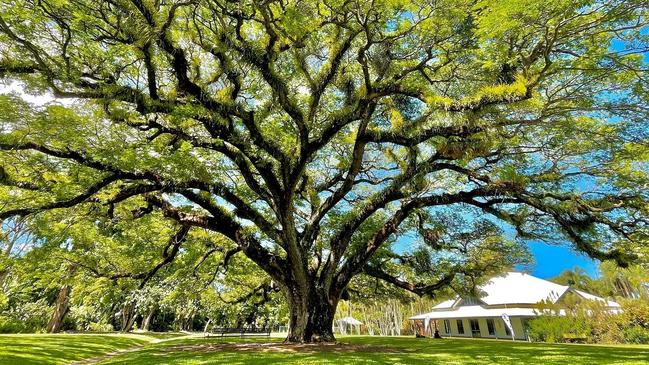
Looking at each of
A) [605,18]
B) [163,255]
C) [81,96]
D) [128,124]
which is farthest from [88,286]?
[605,18]

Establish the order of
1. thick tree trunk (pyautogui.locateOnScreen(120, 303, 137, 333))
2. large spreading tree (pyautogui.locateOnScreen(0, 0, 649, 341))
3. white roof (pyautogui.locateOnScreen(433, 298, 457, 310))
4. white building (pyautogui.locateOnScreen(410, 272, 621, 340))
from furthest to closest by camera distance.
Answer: thick tree trunk (pyautogui.locateOnScreen(120, 303, 137, 333)), white roof (pyautogui.locateOnScreen(433, 298, 457, 310)), white building (pyautogui.locateOnScreen(410, 272, 621, 340)), large spreading tree (pyautogui.locateOnScreen(0, 0, 649, 341))

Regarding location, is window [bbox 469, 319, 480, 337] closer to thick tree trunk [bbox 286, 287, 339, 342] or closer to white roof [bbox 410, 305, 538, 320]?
white roof [bbox 410, 305, 538, 320]

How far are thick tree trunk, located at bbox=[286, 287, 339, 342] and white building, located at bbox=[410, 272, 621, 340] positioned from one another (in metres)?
15.3

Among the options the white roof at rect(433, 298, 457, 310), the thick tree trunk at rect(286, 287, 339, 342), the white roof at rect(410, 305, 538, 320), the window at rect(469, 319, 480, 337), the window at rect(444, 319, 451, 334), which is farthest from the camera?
the window at rect(444, 319, 451, 334)

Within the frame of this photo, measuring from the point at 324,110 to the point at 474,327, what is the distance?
90.2 feet

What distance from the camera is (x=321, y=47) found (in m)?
10.5

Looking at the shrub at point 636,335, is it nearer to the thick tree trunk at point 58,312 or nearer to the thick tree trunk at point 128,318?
the thick tree trunk at point 58,312

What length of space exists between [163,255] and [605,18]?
15.2 metres

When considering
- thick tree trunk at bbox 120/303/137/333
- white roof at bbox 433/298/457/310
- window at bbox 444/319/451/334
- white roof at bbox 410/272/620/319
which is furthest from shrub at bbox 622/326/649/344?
thick tree trunk at bbox 120/303/137/333

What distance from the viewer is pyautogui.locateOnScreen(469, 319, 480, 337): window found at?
3025cm

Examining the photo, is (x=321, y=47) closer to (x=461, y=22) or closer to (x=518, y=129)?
(x=461, y=22)

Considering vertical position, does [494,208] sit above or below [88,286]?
above

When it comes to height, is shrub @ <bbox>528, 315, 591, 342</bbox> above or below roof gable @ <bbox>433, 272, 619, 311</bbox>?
below

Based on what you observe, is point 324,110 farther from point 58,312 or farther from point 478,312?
point 58,312
